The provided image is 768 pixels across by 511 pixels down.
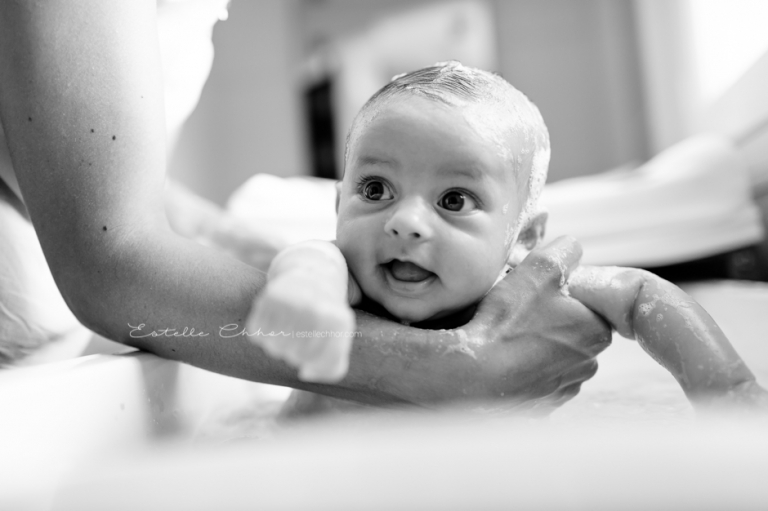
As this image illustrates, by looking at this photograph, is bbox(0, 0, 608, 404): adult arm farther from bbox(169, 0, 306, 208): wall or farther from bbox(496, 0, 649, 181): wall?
bbox(169, 0, 306, 208): wall

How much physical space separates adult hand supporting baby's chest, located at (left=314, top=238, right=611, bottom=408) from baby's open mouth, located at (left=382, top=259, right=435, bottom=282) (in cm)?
A: 6

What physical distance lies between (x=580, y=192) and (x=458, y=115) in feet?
3.61

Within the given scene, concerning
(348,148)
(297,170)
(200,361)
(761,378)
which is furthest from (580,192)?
(297,170)

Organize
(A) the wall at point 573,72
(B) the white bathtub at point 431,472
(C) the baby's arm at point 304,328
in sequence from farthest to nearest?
1. (A) the wall at point 573,72
2. (C) the baby's arm at point 304,328
3. (B) the white bathtub at point 431,472

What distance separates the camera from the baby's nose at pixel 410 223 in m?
0.69

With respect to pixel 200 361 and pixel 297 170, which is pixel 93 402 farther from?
pixel 297 170

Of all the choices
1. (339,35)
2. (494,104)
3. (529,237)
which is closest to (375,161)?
(494,104)

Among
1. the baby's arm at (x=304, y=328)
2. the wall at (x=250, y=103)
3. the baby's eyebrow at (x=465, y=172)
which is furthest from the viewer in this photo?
the wall at (x=250, y=103)

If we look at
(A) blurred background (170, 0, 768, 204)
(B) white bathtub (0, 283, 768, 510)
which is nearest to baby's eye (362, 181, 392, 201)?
(B) white bathtub (0, 283, 768, 510)

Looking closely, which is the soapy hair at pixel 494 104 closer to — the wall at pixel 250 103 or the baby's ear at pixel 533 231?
the baby's ear at pixel 533 231

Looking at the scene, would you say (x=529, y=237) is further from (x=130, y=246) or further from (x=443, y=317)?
(x=130, y=246)

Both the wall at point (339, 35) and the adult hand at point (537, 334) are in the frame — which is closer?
the adult hand at point (537, 334)

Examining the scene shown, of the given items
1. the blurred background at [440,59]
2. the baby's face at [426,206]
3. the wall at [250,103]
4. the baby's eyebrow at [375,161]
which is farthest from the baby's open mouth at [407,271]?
the wall at [250,103]

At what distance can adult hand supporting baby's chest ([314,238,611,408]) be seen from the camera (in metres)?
0.66
